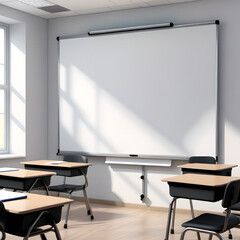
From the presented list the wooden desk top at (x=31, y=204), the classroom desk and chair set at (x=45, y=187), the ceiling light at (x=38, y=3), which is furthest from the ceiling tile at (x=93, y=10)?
the wooden desk top at (x=31, y=204)

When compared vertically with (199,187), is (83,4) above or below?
above

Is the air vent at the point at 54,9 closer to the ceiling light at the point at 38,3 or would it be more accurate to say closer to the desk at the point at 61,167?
the ceiling light at the point at 38,3

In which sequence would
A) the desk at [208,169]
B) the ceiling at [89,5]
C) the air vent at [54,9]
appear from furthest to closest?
the air vent at [54,9], the ceiling at [89,5], the desk at [208,169]

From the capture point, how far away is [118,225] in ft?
17.3

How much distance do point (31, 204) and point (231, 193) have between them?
1.49 m

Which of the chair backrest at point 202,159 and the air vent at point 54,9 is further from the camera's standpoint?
the air vent at point 54,9

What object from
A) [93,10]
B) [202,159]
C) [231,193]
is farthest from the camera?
[93,10]

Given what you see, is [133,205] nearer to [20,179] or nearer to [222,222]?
[20,179]

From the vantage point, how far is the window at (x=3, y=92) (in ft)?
22.4

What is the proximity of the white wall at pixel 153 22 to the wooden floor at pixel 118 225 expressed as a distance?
12.3 inches

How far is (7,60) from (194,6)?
311 centimetres

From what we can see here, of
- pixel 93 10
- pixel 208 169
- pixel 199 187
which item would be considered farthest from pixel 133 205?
pixel 93 10

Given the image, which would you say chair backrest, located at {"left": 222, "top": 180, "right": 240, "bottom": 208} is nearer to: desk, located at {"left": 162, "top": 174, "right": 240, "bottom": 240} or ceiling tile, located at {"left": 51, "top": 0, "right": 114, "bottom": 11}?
desk, located at {"left": 162, "top": 174, "right": 240, "bottom": 240}

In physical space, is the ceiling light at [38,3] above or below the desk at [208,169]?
above
